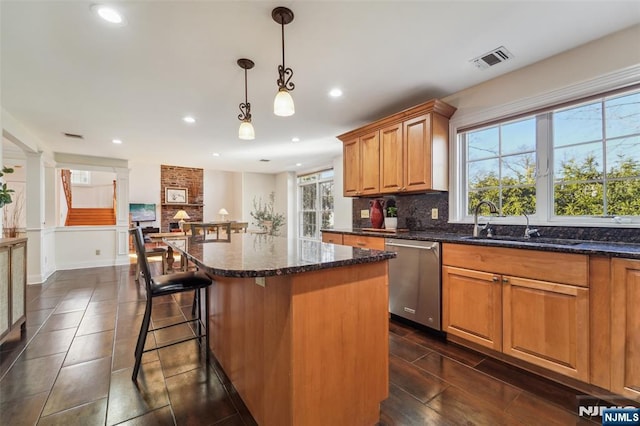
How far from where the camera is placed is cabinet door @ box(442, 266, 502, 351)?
77.7 inches

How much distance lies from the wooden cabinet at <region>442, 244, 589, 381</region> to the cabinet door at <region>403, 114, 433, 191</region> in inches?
30.2

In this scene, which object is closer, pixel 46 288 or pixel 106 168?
pixel 46 288

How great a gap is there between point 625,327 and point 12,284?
4389 mm

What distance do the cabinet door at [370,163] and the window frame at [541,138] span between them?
0.78m

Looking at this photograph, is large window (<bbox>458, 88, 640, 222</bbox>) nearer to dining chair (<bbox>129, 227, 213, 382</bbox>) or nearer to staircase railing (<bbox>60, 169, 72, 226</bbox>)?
dining chair (<bbox>129, 227, 213, 382</bbox>)

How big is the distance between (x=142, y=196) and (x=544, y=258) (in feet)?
34.6

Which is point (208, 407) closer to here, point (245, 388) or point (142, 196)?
point (245, 388)

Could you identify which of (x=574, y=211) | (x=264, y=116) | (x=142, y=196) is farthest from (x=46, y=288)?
(x=574, y=211)

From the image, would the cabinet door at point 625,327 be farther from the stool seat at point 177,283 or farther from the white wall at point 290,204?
the white wall at point 290,204

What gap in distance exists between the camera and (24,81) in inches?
94.1

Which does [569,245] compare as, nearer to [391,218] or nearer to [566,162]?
[566,162]

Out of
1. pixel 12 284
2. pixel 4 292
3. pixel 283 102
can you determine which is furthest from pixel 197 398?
pixel 12 284

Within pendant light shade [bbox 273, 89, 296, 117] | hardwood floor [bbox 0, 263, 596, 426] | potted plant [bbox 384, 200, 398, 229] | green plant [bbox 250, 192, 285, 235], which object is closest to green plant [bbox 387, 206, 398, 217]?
potted plant [bbox 384, 200, 398, 229]

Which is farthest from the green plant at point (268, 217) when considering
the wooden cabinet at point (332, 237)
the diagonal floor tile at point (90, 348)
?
the diagonal floor tile at point (90, 348)
